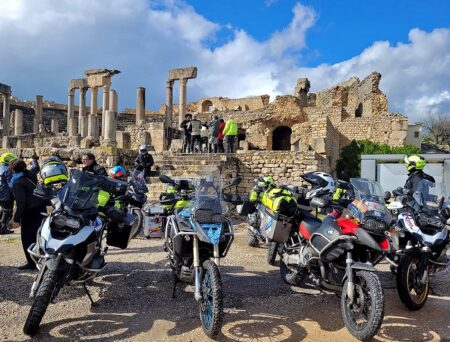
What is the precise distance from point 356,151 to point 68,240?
77.4 feet

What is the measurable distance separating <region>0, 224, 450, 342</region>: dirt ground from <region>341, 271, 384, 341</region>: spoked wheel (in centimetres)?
19

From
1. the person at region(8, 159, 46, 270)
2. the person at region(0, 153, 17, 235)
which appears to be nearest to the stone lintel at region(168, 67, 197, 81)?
the person at region(0, 153, 17, 235)

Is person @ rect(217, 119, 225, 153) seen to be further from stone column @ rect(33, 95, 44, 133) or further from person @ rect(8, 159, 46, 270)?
stone column @ rect(33, 95, 44, 133)

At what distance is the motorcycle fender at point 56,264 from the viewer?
3.29 m

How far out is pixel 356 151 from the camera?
24969mm

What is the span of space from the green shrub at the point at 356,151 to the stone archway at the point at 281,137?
4.23 meters

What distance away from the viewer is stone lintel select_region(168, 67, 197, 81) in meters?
21.2

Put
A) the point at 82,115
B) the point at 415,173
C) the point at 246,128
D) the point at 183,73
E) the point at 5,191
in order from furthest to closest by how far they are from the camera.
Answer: the point at 246,128, the point at 82,115, the point at 183,73, the point at 5,191, the point at 415,173

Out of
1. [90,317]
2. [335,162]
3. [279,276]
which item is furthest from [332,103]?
[90,317]

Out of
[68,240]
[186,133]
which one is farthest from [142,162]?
[68,240]

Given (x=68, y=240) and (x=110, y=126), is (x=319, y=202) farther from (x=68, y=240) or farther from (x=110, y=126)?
(x=110, y=126)

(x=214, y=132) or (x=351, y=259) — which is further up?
(x=214, y=132)

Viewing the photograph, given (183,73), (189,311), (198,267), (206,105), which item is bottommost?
(189,311)

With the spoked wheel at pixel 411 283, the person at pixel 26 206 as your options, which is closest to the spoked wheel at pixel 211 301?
the spoked wheel at pixel 411 283
